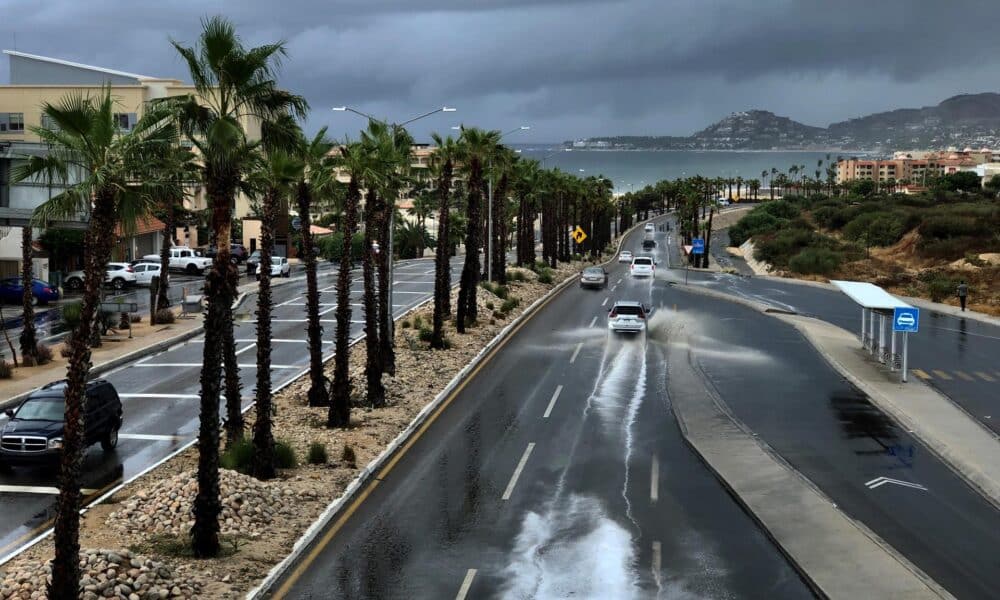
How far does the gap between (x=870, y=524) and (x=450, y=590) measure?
826 centimetres

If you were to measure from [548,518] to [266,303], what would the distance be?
7.76m

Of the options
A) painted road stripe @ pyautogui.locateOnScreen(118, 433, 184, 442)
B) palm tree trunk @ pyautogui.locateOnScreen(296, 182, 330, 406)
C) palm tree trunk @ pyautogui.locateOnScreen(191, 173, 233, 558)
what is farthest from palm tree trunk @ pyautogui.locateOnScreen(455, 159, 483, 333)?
palm tree trunk @ pyautogui.locateOnScreen(191, 173, 233, 558)

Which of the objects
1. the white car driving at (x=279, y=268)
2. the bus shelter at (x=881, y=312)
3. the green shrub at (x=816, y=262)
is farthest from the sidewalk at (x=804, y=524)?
the green shrub at (x=816, y=262)

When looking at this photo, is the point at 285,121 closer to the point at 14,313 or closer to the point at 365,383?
the point at 365,383

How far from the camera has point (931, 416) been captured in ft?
88.6

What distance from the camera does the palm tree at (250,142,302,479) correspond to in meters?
20.1

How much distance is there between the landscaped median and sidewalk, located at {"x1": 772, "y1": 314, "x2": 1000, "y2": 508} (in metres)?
13.1

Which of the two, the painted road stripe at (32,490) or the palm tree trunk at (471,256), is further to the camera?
the palm tree trunk at (471,256)

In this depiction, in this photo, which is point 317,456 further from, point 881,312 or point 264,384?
point 881,312

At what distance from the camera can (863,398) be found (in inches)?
1177

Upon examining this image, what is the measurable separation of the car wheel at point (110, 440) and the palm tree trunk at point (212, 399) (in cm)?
771

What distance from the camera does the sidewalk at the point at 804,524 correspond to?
14.8 metres

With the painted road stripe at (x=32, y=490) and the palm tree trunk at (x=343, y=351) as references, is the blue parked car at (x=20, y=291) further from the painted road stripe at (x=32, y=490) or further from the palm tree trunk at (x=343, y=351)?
the painted road stripe at (x=32, y=490)

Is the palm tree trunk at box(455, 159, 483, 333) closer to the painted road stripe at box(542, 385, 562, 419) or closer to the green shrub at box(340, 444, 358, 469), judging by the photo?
the painted road stripe at box(542, 385, 562, 419)
